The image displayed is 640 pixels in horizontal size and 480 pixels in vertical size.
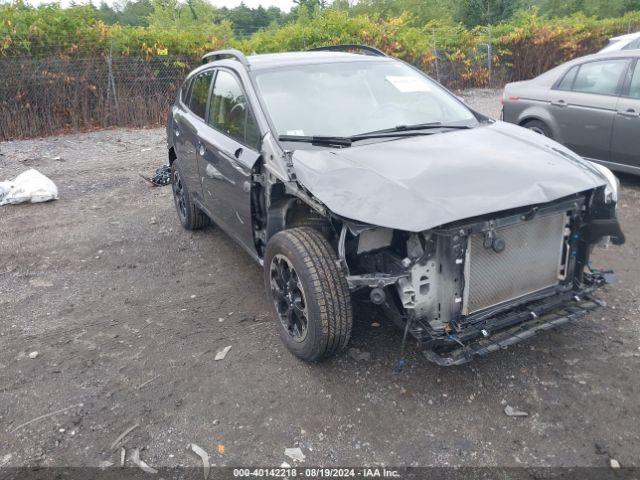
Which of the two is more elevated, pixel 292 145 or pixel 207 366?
pixel 292 145

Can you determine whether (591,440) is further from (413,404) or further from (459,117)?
(459,117)

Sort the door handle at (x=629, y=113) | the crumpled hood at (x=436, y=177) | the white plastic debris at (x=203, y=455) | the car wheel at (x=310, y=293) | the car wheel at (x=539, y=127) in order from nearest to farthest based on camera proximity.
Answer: the white plastic debris at (x=203, y=455), the crumpled hood at (x=436, y=177), the car wheel at (x=310, y=293), the door handle at (x=629, y=113), the car wheel at (x=539, y=127)

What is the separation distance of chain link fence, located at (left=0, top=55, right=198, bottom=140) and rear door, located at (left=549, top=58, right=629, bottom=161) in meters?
8.65

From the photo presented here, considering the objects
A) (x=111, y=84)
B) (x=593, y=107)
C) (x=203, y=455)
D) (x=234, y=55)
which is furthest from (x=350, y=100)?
(x=111, y=84)

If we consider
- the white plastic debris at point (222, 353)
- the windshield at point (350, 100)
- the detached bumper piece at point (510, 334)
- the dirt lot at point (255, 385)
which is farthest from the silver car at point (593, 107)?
the white plastic debris at point (222, 353)

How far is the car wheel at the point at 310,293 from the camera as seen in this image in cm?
307

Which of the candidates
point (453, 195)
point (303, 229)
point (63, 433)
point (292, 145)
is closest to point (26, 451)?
point (63, 433)

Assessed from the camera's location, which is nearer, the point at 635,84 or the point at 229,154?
the point at 229,154

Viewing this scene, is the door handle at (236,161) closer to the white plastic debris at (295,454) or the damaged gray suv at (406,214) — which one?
the damaged gray suv at (406,214)

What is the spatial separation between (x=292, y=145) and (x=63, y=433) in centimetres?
211

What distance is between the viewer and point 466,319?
3000 millimetres

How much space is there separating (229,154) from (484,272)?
2.04m

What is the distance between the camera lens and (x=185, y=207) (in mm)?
5762

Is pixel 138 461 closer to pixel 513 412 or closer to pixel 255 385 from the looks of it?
pixel 255 385
